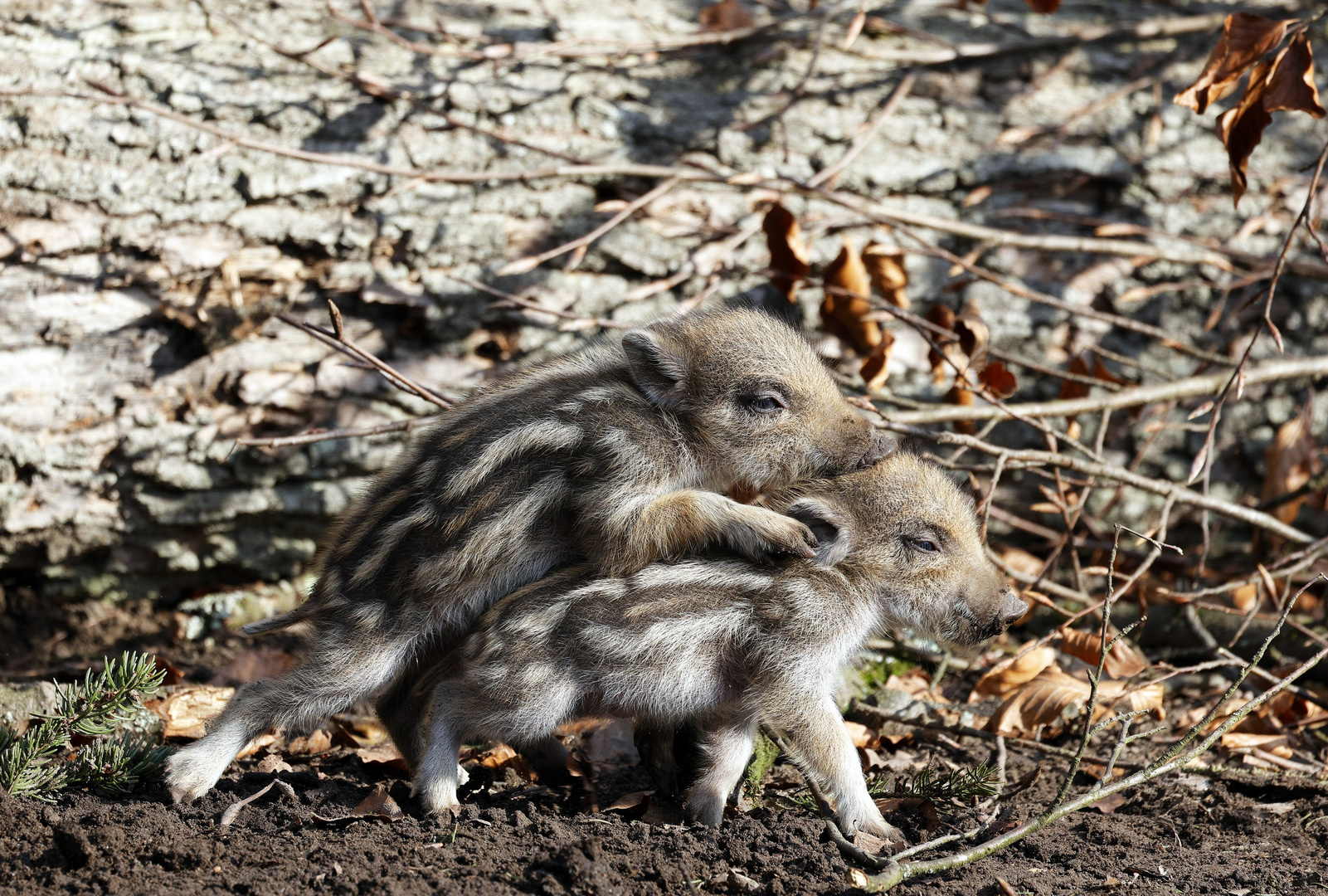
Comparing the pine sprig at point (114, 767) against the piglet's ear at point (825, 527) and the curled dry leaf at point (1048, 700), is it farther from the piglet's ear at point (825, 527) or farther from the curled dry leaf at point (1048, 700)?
the curled dry leaf at point (1048, 700)

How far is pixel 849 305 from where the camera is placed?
18.6 ft

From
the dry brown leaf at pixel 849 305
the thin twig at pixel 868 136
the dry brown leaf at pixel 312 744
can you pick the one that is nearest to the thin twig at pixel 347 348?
the dry brown leaf at pixel 312 744

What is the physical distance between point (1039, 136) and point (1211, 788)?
3.48m

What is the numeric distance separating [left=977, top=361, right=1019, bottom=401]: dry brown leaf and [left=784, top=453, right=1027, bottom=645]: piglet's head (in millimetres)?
1128

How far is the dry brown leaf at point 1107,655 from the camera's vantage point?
472cm

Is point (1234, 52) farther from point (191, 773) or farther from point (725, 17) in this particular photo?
point (191, 773)

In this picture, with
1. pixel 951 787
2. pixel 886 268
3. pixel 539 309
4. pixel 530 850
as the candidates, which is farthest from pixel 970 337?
pixel 530 850

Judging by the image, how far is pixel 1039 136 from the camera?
6121 millimetres

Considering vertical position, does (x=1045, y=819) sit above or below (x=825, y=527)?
below

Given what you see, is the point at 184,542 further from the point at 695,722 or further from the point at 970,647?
the point at 970,647

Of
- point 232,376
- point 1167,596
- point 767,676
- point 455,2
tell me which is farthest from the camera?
point 455,2

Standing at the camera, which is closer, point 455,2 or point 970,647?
point 970,647

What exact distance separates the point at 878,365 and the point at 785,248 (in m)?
0.72

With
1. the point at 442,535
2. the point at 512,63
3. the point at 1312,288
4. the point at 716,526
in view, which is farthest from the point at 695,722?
the point at 1312,288
